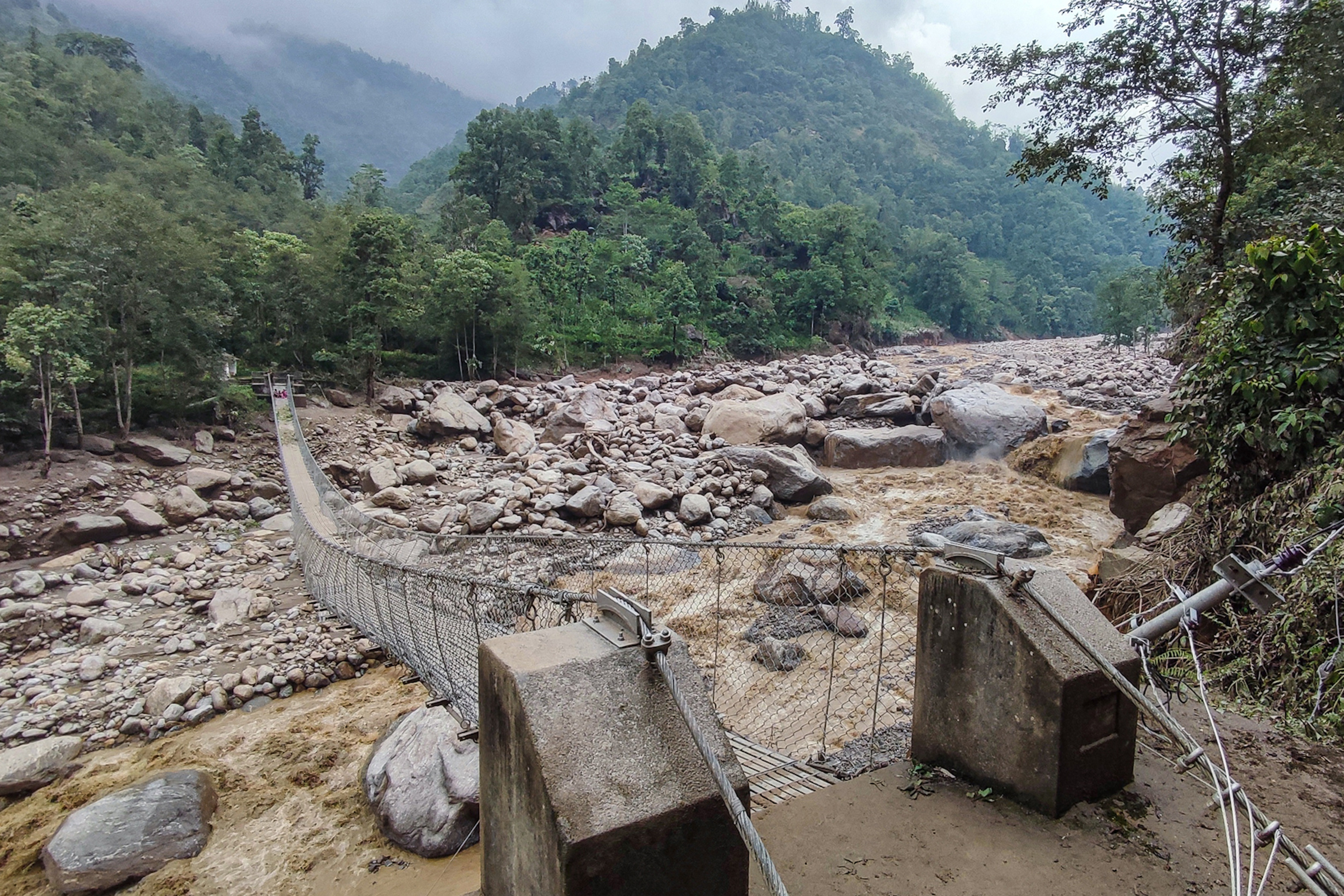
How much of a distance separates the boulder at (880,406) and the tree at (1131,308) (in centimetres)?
1561

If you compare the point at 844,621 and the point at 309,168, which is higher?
the point at 309,168

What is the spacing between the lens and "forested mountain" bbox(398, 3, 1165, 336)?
127 ft

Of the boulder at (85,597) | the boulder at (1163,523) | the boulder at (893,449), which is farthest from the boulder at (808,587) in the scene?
the boulder at (85,597)

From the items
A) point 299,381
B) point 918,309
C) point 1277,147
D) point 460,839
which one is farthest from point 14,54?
point 918,309

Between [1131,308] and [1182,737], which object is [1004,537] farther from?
[1131,308]

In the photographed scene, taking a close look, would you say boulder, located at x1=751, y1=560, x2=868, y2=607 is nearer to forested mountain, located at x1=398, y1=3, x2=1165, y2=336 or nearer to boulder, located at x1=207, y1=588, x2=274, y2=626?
boulder, located at x1=207, y1=588, x2=274, y2=626

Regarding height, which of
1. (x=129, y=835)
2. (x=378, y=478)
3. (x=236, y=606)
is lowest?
(x=129, y=835)

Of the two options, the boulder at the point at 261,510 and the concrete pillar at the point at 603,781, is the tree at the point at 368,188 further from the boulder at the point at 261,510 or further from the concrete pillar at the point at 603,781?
the concrete pillar at the point at 603,781

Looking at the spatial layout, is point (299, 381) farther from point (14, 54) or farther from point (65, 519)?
point (14, 54)

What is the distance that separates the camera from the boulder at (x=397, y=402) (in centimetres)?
1216

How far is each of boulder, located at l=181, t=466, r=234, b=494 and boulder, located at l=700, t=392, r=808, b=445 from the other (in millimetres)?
6681

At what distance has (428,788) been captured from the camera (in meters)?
3.06

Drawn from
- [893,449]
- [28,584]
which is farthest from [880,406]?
[28,584]

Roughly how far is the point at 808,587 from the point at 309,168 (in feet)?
98.9
